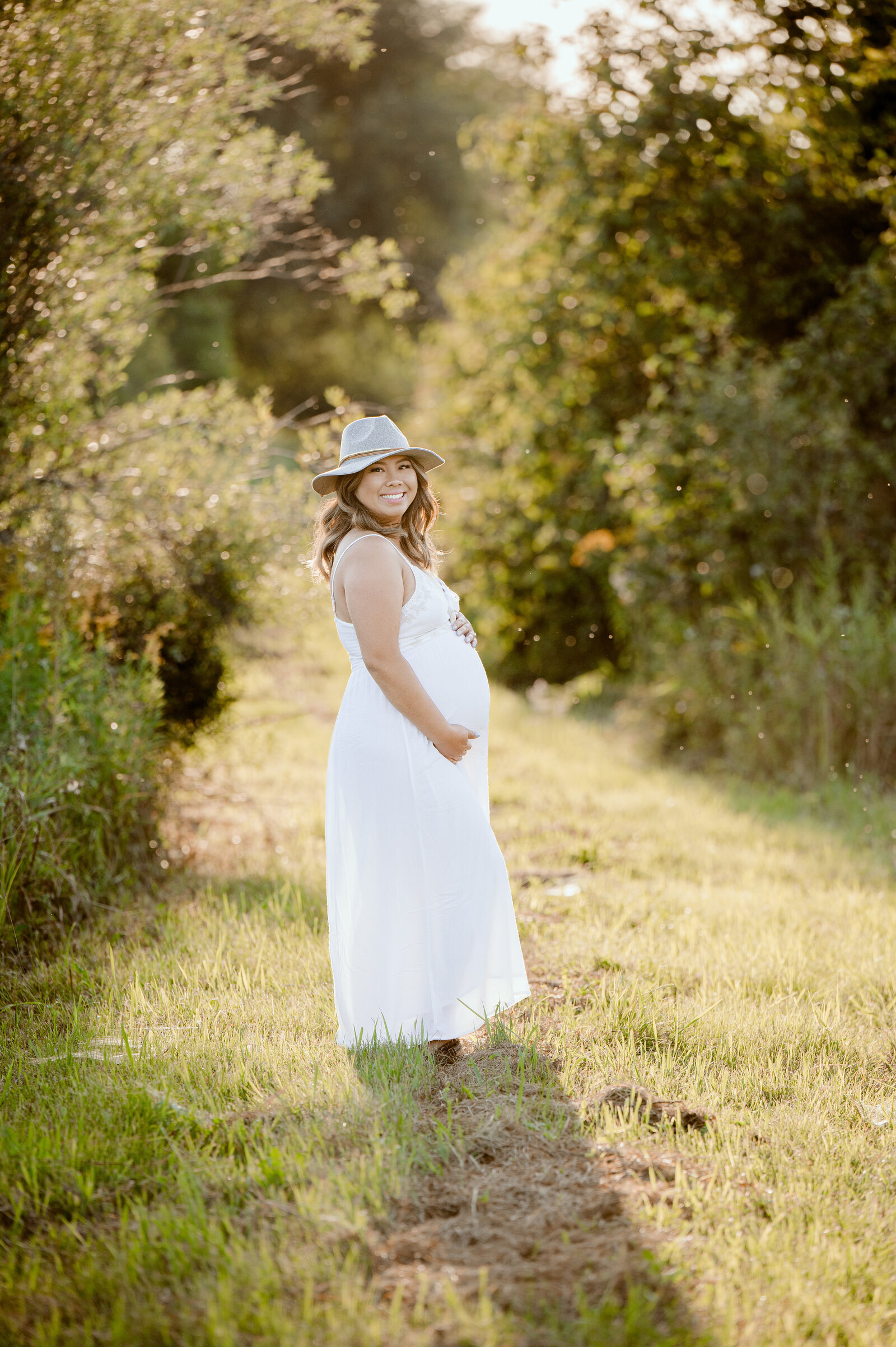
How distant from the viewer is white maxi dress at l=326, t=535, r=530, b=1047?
3283 mm

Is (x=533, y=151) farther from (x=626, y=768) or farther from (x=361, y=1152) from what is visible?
(x=361, y=1152)

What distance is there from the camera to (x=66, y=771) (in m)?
4.62

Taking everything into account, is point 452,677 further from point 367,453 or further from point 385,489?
point 367,453

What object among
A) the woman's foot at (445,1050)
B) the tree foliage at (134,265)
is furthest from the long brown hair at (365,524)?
the tree foliage at (134,265)

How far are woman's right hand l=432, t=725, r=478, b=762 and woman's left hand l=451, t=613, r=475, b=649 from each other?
0.41 metres

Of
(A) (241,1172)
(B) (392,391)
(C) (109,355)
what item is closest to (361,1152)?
(A) (241,1172)

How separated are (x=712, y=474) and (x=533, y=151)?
4.06 m

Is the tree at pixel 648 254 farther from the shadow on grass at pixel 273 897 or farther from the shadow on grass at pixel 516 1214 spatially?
the shadow on grass at pixel 516 1214

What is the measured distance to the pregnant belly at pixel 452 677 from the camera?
3.39m

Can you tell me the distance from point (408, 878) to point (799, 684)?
4943mm

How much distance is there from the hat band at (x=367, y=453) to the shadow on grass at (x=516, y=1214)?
1.92 metres

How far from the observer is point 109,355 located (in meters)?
6.56

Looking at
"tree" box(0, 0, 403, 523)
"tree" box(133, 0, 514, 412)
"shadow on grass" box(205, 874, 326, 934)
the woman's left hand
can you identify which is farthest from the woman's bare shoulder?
"tree" box(133, 0, 514, 412)

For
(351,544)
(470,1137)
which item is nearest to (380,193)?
(351,544)
